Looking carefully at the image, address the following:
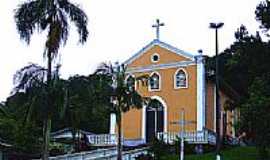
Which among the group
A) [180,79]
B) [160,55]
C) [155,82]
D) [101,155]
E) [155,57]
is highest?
[160,55]

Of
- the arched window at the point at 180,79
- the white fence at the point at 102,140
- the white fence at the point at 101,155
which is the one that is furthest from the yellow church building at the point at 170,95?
the white fence at the point at 101,155

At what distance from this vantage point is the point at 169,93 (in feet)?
153

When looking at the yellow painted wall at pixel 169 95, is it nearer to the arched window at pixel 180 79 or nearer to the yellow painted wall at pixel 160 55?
the yellow painted wall at pixel 160 55

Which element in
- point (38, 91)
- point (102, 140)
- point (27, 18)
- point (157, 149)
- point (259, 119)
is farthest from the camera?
point (102, 140)

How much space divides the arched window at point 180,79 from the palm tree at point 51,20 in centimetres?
2076

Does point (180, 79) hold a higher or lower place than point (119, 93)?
higher

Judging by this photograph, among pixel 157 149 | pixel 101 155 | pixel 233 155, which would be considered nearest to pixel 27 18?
pixel 157 149

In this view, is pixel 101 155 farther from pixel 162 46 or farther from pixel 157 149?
pixel 162 46

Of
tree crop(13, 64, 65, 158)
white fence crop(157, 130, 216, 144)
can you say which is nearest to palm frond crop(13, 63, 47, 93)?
tree crop(13, 64, 65, 158)

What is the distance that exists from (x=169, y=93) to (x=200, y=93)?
280 cm

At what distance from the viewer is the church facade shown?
45.2 metres

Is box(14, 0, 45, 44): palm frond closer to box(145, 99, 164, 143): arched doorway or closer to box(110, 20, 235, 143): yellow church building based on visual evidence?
box(110, 20, 235, 143): yellow church building

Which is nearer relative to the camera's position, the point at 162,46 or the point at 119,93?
the point at 119,93

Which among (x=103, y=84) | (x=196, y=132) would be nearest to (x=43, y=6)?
(x=103, y=84)
